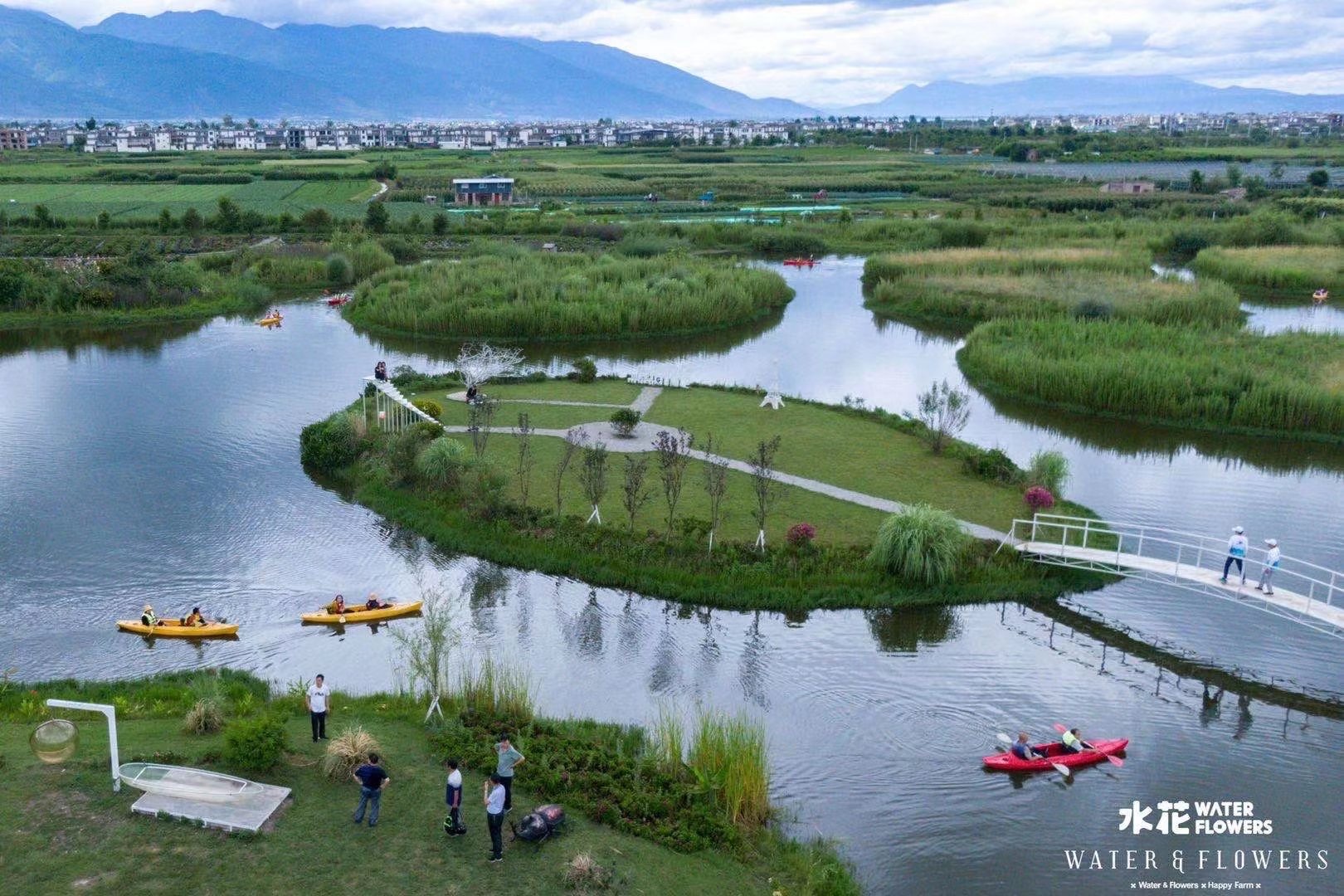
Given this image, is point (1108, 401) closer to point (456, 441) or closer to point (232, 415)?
point (456, 441)

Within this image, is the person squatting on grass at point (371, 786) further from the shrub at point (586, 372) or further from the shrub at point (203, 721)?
the shrub at point (586, 372)

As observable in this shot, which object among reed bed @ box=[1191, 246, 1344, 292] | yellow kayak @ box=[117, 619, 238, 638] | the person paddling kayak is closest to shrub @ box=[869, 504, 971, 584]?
the person paddling kayak

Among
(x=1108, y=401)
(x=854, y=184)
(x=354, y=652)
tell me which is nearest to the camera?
(x=354, y=652)

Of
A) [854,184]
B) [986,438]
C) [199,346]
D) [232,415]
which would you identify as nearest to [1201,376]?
[986,438]

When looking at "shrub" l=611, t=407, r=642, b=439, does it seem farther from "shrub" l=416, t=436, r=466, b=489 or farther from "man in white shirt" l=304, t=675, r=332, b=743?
"man in white shirt" l=304, t=675, r=332, b=743

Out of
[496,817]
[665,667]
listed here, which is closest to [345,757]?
[496,817]

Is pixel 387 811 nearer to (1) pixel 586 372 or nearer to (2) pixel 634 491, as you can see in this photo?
(2) pixel 634 491
